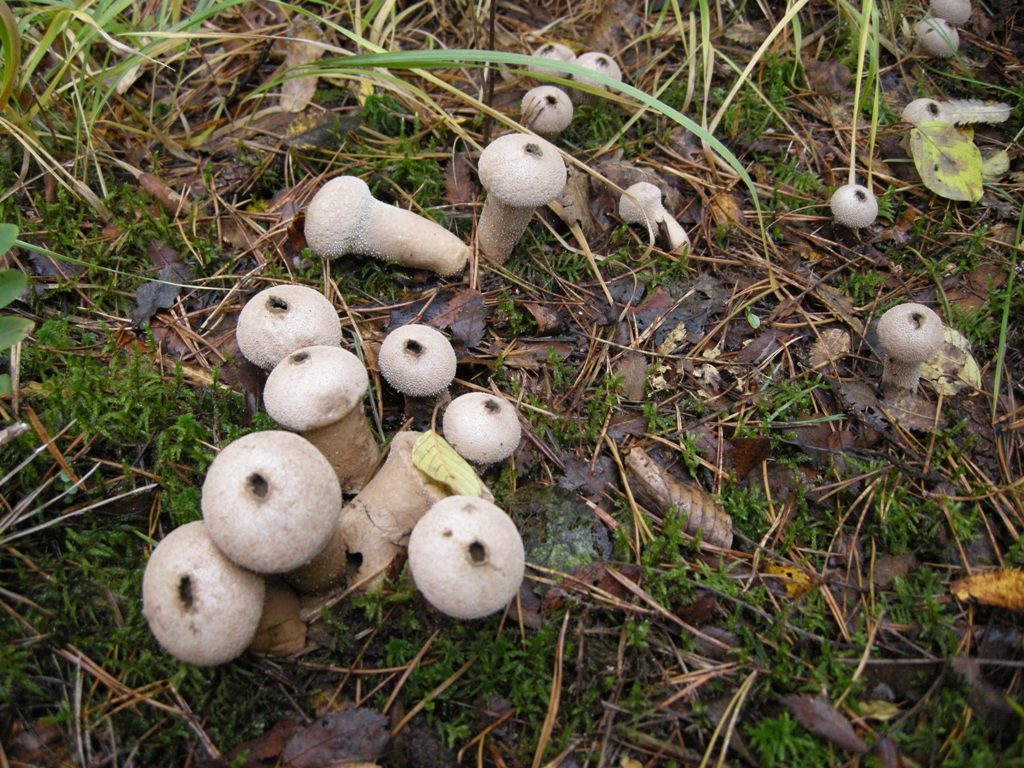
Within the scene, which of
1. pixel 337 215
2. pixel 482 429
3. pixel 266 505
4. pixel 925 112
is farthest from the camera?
pixel 925 112

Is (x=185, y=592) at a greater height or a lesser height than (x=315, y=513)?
lesser

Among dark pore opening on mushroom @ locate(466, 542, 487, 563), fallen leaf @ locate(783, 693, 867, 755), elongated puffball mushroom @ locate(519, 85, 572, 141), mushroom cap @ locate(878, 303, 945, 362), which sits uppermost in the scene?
elongated puffball mushroom @ locate(519, 85, 572, 141)

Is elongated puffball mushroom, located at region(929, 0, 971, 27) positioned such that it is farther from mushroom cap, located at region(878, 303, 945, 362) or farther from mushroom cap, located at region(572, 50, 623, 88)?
mushroom cap, located at region(878, 303, 945, 362)

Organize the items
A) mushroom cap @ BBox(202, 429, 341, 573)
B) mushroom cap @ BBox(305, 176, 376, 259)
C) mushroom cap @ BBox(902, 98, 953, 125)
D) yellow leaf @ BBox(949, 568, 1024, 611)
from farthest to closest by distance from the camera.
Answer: mushroom cap @ BBox(902, 98, 953, 125), mushroom cap @ BBox(305, 176, 376, 259), yellow leaf @ BBox(949, 568, 1024, 611), mushroom cap @ BBox(202, 429, 341, 573)

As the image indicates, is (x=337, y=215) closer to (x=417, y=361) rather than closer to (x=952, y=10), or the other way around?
(x=417, y=361)

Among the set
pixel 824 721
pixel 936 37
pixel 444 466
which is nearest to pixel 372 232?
pixel 444 466

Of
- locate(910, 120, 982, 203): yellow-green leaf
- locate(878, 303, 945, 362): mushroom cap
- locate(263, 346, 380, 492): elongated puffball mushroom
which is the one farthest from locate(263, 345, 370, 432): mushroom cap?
locate(910, 120, 982, 203): yellow-green leaf

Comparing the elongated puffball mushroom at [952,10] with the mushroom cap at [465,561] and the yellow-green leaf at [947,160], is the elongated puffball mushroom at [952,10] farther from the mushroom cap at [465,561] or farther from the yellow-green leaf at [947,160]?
the mushroom cap at [465,561]

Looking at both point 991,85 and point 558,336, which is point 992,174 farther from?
point 558,336
